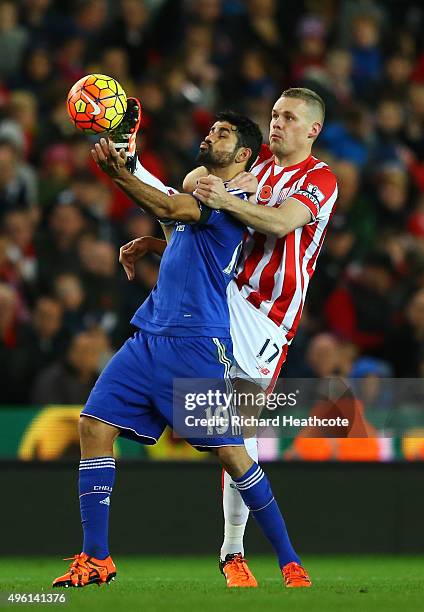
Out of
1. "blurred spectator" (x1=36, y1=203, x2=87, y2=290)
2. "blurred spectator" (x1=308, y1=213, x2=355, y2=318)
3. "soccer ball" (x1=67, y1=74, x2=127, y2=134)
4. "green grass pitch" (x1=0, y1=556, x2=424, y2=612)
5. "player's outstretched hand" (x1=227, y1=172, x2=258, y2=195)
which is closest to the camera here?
"green grass pitch" (x1=0, y1=556, x2=424, y2=612)

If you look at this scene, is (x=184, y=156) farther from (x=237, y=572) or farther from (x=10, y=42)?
(x=237, y=572)

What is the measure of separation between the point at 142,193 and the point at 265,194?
38.8 inches

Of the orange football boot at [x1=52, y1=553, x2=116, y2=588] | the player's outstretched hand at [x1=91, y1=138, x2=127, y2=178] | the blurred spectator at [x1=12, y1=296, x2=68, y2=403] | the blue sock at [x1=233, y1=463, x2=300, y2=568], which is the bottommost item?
the orange football boot at [x1=52, y1=553, x2=116, y2=588]

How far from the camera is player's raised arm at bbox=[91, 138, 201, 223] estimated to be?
6.30 m

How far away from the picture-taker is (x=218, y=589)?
255 inches

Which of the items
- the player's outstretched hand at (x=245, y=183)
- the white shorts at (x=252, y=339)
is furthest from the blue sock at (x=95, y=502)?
the player's outstretched hand at (x=245, y=183)

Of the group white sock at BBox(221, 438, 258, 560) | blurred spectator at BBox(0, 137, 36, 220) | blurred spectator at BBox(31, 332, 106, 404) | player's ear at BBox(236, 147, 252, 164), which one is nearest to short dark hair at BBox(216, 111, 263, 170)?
player's ear at BBox(236, 147, 252, 164)

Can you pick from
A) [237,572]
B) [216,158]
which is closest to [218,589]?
[237,572]

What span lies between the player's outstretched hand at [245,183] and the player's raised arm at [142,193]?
1.10 ft

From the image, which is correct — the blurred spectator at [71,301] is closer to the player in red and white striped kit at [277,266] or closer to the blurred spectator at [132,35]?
the blurred spectator at [132,35]

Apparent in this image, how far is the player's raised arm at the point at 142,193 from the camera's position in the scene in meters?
6.30

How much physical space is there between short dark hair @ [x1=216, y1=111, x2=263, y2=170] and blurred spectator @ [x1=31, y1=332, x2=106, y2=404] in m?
3.33

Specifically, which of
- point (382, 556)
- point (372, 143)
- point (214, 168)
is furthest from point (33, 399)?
point (372, 143)

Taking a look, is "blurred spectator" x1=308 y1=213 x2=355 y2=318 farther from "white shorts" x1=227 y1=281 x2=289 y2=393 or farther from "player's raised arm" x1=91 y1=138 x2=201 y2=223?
"player's raised arm" x1=91 y1=138 x2=201 y2=223
